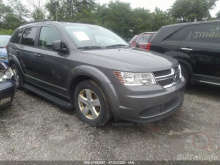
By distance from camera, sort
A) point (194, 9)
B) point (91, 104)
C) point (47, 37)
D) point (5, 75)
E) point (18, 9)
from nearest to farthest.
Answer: point (91, 104)
point (5, 75)
point (47, 37)
point (194, 9)
point (18, 9)

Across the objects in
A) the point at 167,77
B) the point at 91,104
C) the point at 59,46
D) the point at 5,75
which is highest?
the point at 59,46

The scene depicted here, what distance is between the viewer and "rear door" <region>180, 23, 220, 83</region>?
3.60 m

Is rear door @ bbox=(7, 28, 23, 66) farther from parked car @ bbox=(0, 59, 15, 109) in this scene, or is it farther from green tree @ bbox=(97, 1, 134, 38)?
green tree @ bbox=(97, 1, 134, 38)

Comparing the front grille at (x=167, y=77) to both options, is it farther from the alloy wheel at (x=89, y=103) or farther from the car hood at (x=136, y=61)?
the alloy wheel at (x=89, y=103)

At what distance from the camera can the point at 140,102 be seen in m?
2.14

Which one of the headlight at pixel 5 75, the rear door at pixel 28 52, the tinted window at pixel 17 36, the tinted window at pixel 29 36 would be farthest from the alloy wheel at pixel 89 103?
the tinted window at pixel 17 36

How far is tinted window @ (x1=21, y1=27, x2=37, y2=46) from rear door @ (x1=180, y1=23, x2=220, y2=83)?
3.33m

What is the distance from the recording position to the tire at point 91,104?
2389 millimetres

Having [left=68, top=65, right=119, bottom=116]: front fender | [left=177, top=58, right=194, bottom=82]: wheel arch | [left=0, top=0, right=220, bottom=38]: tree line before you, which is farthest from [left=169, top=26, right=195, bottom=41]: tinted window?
[left=0, top=0, right=220, bottom=38]: tree line

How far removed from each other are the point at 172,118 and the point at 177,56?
1.78 m

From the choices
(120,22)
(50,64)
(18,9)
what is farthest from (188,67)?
(18,9)

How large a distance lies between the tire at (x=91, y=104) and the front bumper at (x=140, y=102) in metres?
0.18

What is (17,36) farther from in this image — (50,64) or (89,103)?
(89,103)

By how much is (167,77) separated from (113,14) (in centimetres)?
2611
